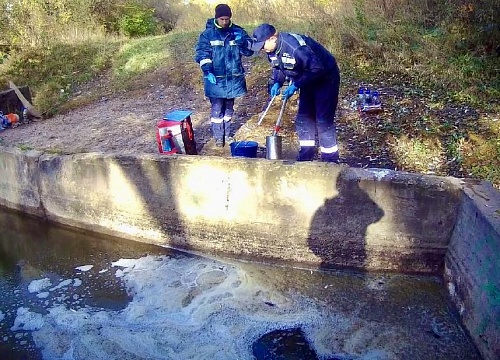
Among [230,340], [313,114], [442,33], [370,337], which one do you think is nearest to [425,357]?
[370,337]

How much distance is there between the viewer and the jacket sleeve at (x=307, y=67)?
433 centimetres

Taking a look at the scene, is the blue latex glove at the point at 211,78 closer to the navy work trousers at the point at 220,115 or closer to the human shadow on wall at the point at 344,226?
the navy work trousers at the point at 220,115

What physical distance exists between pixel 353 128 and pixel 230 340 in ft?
11.1

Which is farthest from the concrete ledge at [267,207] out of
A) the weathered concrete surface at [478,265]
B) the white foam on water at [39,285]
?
the white foam on water at [39,285]

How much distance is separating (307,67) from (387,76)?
3572mm

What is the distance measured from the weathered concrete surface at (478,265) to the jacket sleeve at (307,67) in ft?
5.20

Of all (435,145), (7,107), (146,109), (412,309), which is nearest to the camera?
(412,309)

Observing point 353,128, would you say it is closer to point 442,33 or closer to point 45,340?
point 442,33

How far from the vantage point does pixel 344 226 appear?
430 cm

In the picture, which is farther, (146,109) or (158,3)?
(158,3)

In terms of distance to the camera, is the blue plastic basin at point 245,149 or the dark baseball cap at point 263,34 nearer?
the dark baseball cap at point 263,34

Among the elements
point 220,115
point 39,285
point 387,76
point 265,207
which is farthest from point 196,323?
point 387,76

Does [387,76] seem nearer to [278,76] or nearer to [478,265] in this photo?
[278,76]

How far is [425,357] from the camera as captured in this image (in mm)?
3385
